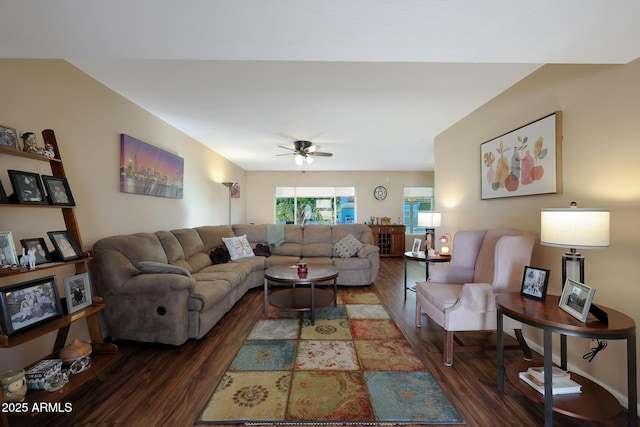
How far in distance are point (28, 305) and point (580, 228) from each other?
3205mm

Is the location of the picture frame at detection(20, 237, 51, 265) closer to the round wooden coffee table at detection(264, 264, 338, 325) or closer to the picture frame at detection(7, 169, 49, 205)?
the picture frame at detection(7, 169, 49, 205)

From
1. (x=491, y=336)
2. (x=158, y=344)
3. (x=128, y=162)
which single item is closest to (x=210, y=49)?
(x=128, y=162)

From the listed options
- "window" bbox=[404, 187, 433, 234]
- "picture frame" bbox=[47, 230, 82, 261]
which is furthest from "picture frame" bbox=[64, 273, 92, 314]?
"window" bbox=[404, 187, 433, 234]

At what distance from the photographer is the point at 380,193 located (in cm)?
746

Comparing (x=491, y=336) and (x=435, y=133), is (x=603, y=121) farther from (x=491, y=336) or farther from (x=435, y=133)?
(x=435, y=133)

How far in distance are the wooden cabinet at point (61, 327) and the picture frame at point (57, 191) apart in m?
0.04

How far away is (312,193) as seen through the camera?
7.55 m

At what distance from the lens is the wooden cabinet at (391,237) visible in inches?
272

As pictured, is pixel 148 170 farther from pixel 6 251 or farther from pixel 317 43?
pixel 317 43

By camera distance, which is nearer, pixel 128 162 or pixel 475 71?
pixel 475 71

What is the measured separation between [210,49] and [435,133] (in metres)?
3.49

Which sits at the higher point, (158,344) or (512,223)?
(512,223)

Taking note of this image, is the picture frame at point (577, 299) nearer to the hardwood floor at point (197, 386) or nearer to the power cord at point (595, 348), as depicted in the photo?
the power cord at point (595, 348)

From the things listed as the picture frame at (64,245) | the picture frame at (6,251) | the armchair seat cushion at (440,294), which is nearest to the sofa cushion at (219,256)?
the picture frame at (64,245)
